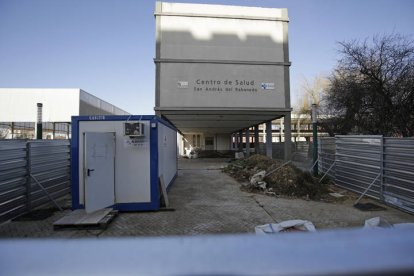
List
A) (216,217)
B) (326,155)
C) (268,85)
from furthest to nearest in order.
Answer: (268,85) → (326,155) → (216,217)

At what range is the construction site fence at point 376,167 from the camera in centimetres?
668

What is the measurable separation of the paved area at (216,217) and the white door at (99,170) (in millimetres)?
638

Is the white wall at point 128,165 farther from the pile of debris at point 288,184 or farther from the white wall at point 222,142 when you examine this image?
the white wall at point 222,142

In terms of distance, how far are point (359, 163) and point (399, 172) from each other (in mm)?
1810

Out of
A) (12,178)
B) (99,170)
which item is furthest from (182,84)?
(12,178)

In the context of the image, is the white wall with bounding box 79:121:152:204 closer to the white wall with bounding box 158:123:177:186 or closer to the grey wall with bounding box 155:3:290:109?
the white wall with bounding box 158:123:177:186

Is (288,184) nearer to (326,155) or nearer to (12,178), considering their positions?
(326,155)

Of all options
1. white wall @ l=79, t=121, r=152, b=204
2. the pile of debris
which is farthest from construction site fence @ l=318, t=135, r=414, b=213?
white wall @ l=79, t=121, r=152, b=204

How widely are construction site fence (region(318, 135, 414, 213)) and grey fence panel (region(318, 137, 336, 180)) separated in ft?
0.14

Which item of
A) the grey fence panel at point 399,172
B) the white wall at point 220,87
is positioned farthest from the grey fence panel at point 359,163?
the white wall at point 220,87

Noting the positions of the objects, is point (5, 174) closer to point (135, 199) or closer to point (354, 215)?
point (135, 199)

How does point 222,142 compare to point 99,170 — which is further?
point 222,142

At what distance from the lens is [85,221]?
5348 millimetres

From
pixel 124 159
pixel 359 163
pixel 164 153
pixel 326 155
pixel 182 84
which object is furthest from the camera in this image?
pixel 182 84
